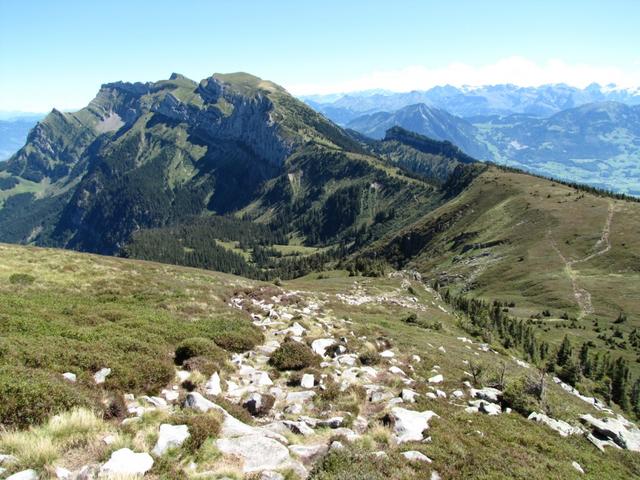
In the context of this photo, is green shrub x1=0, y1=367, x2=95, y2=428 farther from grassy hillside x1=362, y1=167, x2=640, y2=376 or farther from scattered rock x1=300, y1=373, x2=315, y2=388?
grassy hillside x1=362, y1=167, x2=640, y2=376

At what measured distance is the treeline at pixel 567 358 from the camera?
58.2m

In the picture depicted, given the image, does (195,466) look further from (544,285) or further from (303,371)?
(544,285)

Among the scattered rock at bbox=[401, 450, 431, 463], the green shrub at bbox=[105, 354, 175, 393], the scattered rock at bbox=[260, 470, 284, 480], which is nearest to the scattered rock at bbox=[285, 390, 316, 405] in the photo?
the green shrub at bbox=[105, 354, 175, 393]

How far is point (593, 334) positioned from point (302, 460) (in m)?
92.7

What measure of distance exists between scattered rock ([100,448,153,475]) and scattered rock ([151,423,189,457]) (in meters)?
0.62

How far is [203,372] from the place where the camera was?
58.2 feet

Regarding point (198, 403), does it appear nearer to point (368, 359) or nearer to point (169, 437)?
point (169, 437)

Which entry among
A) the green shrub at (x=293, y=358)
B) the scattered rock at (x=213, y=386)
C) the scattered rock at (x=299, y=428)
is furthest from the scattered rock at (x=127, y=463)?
the green shrub at (x=293, y=358)

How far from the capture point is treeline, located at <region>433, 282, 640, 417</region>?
58238 millimetres

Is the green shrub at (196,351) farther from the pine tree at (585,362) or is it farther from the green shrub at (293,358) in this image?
the pine tree at (585,362)

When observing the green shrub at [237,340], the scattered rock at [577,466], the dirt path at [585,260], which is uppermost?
the green shrub at [237,340]

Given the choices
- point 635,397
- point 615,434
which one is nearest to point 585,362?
point 635,397

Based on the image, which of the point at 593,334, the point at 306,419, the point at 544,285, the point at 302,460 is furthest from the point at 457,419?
the point at 544,285

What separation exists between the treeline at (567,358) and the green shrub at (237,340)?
41917 millimetres
